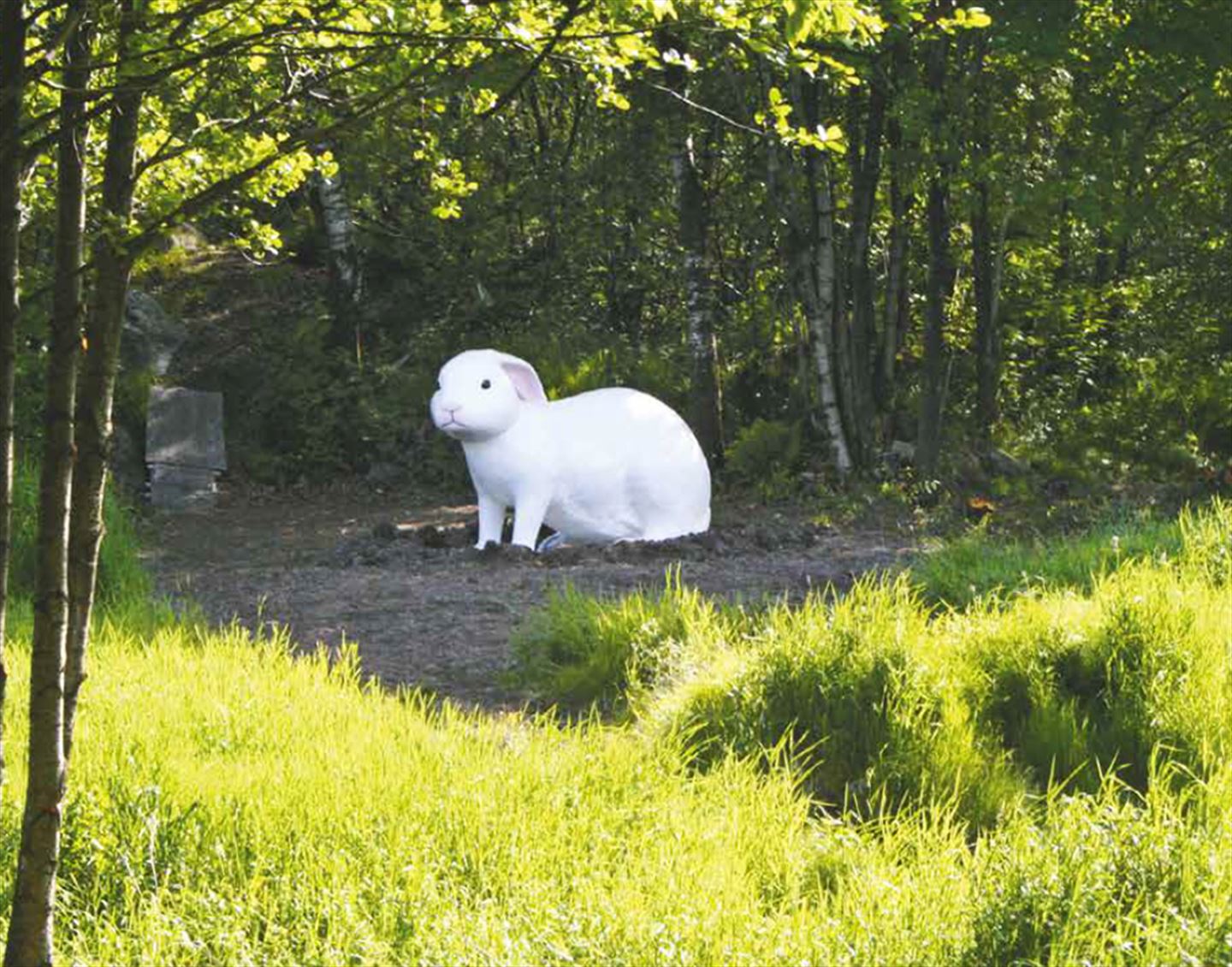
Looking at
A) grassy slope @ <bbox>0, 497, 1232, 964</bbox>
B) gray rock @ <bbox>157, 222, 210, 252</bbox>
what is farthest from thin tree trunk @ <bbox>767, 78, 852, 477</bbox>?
gray rock @ <bbox>157, 222, 210, 252</bbox>

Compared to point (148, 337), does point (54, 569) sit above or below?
below

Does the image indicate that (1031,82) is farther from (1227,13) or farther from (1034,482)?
(1034,482)

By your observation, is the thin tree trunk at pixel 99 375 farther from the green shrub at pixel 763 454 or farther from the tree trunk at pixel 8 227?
the green shrub at pixel 763 454

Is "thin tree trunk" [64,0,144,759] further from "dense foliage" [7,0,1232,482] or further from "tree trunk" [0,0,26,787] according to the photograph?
"dense foliage" [7,0,1232,482]

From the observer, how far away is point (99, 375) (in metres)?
2.80

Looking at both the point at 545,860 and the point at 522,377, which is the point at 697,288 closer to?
the point at 522,377

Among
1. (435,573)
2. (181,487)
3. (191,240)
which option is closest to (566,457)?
(435,573)

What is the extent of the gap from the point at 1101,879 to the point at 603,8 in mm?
2136

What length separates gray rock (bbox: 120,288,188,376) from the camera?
45.6ft

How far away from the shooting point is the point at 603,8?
2797 mm

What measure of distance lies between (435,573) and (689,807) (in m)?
4.63

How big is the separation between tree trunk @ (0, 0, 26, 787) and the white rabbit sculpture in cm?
678

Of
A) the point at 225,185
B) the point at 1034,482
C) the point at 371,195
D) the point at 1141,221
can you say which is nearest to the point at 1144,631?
the point at 225,185

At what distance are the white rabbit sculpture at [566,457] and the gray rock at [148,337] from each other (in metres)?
5.26
